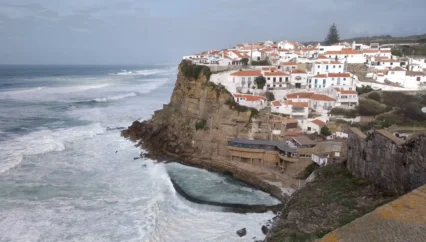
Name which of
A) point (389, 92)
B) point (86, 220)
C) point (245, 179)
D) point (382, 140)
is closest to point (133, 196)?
point (86, 220)

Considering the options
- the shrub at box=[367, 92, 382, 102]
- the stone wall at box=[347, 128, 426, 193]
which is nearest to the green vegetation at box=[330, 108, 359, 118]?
the shrub at box=[367, 92, 382, 102]

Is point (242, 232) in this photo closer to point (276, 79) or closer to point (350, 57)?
point (276, 79)

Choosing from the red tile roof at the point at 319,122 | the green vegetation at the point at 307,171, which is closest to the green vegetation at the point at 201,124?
the red tile roof at the point at 319,122

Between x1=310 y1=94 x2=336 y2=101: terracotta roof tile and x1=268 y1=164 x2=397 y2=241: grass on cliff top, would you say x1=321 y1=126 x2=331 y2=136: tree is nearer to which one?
x1=310 y1=94 x2=336 y2=101: terracotta roof tile

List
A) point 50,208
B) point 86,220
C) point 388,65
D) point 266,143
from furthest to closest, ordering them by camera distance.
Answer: point 388,65, point 266,143, point 50,208, point 86,220

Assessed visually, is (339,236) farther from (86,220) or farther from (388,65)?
(388,65)

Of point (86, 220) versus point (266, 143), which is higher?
point (266, 143)

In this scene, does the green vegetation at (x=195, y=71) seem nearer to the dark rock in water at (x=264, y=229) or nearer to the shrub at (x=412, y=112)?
the shrub at (x=412, y=112)
